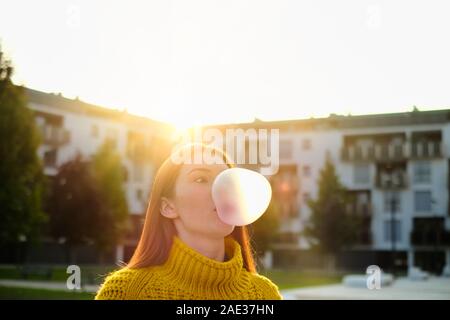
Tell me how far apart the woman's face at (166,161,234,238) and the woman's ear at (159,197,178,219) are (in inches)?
0.7

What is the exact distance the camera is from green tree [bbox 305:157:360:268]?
4091 centimetres

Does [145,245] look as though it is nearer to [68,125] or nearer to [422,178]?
[68,125]

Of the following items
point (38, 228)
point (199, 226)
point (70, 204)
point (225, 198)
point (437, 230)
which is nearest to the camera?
point (225, 198)

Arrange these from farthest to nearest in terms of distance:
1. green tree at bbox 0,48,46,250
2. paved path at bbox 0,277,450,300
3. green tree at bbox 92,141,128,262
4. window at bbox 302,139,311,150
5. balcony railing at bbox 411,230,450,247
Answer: window at bbox 302,139,311,150 < balcony railing at bbox 411,230,450,247 < green tree at bbox 92,141,128,262 < green tree at bbox 0,48,46,250 < paved path at bbox 0,277,450,300

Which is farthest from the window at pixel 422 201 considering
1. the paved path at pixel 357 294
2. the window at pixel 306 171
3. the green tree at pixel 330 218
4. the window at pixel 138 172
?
the paved path at pixel 357 294

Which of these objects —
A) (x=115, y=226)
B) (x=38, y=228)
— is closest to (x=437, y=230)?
(x=115, y=226)

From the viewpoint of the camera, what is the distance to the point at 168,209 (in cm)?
207

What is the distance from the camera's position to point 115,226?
3247 centimetres

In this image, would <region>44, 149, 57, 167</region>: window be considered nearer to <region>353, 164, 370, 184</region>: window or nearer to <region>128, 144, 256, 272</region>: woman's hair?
<region>353, 164, 370, 184</region>: window

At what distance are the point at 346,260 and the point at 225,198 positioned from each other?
4408cm

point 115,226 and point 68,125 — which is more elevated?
point 68,125

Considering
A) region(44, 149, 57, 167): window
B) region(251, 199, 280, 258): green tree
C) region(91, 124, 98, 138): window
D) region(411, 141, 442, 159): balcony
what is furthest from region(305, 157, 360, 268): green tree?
region(44, 149, 57, 167): window

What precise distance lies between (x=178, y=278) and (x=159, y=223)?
18cm

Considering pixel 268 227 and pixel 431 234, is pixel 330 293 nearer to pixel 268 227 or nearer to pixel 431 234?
pixel 268 227
